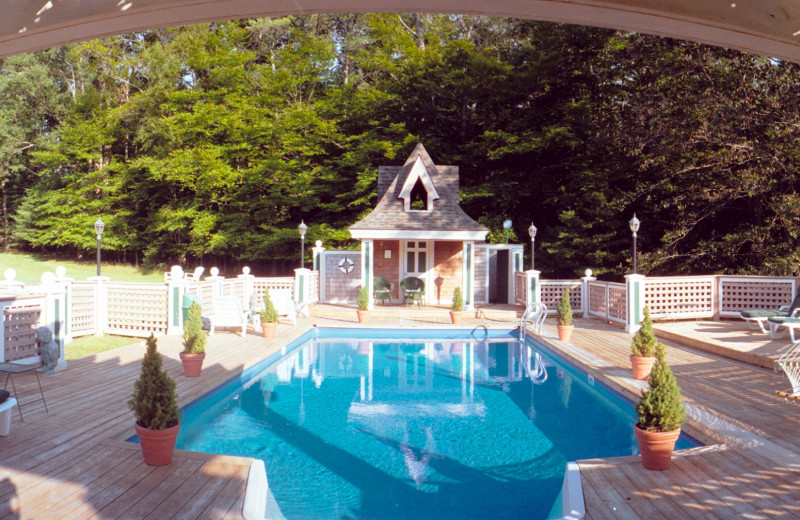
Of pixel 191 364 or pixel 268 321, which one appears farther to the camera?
pixel 268 321

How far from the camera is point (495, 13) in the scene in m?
2.27

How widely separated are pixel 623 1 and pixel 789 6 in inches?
24.6

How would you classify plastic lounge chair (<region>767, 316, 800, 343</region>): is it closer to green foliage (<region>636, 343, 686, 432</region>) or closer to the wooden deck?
the wooden deck

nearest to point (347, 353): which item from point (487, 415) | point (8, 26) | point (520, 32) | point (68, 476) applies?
point (487, 415)

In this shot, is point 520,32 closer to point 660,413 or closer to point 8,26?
point 660,413

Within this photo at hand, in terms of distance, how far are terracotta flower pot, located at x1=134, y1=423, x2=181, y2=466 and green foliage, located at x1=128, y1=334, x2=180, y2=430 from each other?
0.05 m

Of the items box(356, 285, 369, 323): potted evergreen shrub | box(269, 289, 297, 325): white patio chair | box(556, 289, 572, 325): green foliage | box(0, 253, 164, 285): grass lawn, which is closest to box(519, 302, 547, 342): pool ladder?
box(556, 289, 572, 325): green foliage

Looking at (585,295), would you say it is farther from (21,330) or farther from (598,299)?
(21,330)

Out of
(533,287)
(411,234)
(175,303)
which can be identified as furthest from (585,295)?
(175,303)

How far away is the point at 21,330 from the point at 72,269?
26.4 meters

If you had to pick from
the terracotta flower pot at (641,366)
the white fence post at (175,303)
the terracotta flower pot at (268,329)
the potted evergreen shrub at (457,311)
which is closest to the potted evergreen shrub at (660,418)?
the terracotta flower pot at (641,366)

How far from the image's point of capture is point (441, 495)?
4.91 meters

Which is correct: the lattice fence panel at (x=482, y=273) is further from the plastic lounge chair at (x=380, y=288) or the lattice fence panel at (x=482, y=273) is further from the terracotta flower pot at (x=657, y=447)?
the terracotta flower pot at (x=657, y=447)

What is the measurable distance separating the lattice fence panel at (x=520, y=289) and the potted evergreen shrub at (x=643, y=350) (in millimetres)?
8405
